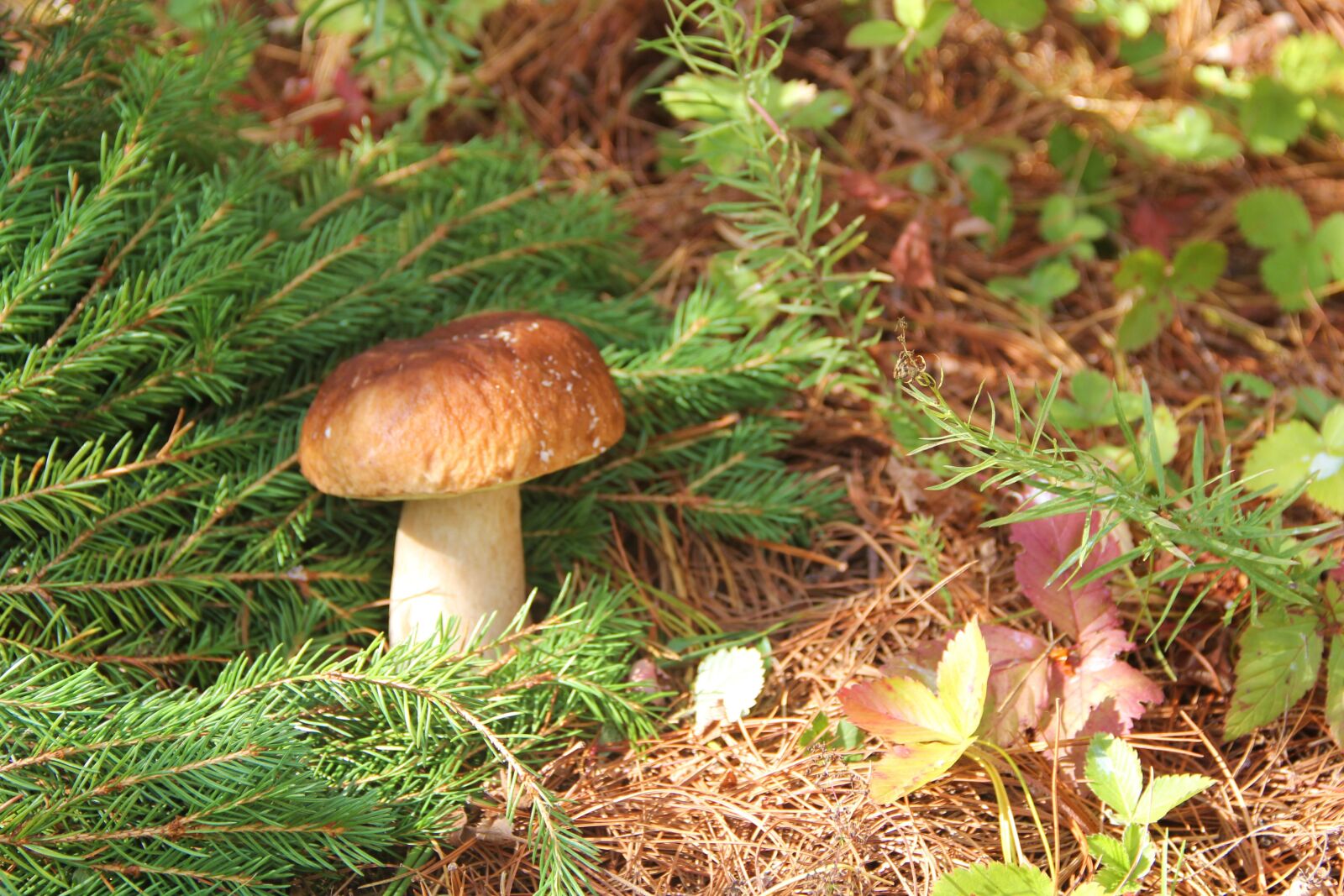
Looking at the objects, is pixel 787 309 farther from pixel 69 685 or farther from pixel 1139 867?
pixel 69 685

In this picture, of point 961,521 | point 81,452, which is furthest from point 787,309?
point 81,452

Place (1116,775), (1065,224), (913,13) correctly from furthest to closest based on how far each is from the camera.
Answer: (1065,224) < (913,13) < (1116,775)

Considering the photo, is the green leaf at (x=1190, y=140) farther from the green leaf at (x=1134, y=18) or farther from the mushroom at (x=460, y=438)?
the mushroom at (x=460, y=438)

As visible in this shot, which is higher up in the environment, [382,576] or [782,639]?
[382,576]

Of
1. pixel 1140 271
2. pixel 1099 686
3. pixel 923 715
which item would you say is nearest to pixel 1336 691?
pixel 1099 686

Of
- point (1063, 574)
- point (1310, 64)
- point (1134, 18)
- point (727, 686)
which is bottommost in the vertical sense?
point (727, 686)

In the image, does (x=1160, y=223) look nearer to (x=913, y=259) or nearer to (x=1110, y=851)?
(x=913, y=259)
